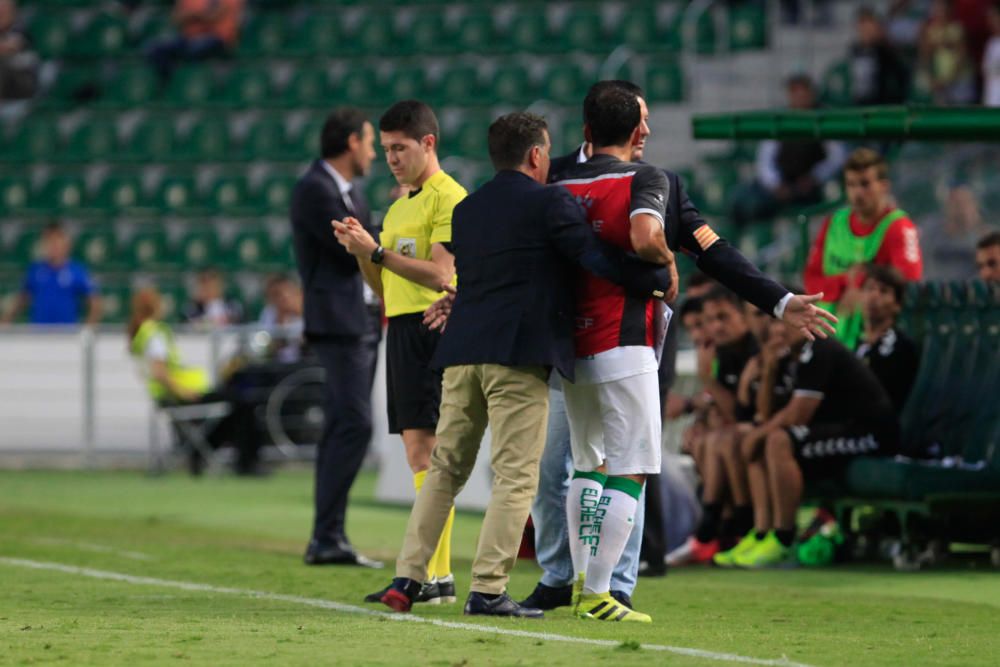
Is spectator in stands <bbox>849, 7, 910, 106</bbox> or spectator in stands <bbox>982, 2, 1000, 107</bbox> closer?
spectator in stands <bbox>982, 2, 1000, 107</bbox>

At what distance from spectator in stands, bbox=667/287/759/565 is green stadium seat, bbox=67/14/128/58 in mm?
15513

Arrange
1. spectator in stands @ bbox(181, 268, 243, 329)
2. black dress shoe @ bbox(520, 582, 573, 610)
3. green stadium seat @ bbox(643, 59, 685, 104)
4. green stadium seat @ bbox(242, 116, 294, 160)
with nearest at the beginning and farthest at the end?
black dress shoe @ bbox(520, 582, 573, 610)
spectator in stands @ bbox(181, 268, 243, 329)
green stadium seat @ bbox(643, 59, 685, 104)
green stadium seat @ bbox(242, 116, 294, 160)

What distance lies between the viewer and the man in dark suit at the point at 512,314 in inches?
270

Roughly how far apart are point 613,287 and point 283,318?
11.9 meters

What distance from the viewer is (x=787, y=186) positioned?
18.5 m

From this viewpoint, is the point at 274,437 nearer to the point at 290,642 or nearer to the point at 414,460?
the point at 414,460

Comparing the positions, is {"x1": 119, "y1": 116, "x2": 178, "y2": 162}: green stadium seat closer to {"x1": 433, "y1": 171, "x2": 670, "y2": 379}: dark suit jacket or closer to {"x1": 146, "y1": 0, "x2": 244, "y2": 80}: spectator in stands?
{"x1": 146, "y1": 0, "x2": 244, "y2": 80}: spectator in stands

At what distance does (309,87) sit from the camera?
23172mm

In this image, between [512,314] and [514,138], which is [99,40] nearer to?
[514,138]

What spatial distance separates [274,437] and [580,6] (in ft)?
25.8

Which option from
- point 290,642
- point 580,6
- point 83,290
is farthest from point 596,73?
point 290,642

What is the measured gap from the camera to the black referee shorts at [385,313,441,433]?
8.04m

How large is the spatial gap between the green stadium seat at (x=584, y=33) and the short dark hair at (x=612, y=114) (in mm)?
15441

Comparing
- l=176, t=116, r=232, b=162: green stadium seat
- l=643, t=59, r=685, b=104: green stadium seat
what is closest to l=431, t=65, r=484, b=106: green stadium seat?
l=643, t=59, r=685, b=104: green stadium seat
